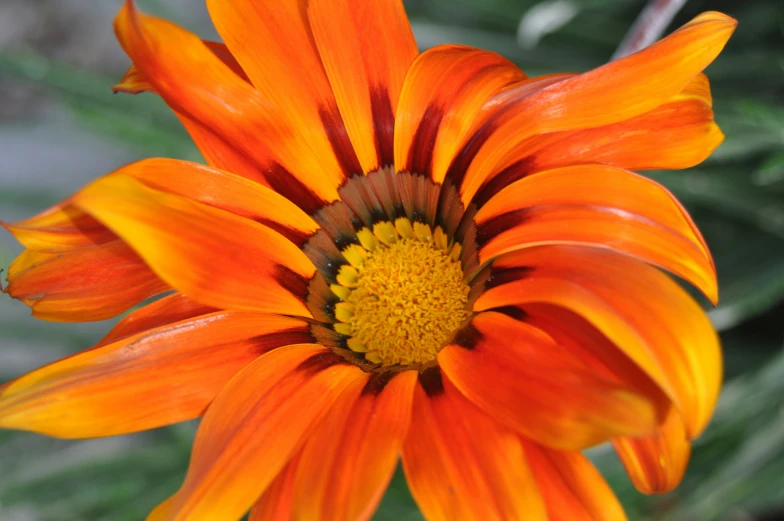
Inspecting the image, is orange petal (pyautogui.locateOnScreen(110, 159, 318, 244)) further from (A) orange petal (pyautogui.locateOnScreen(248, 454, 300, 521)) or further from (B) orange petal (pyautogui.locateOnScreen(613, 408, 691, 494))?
(B) orange petal (pyautogui.locateOnScreen(613, 408, 691, 494))

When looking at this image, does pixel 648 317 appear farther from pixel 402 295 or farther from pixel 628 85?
pixel 402 295

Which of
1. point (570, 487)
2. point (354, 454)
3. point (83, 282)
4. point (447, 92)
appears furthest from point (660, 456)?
point (83, 282)

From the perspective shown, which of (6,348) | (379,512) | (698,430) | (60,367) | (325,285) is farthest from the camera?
(6,348)

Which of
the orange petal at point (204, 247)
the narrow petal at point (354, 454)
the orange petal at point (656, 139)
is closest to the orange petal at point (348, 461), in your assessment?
the narrow petal at point (354, 454)

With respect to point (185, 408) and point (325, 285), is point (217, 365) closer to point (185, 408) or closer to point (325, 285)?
point (185, 408)

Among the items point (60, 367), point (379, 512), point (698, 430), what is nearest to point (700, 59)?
point (698, 430)

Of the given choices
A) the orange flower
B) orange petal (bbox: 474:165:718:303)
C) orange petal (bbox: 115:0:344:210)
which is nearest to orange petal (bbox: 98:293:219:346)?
the orange flower
